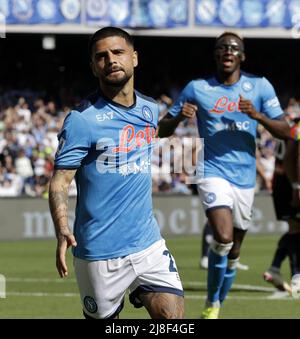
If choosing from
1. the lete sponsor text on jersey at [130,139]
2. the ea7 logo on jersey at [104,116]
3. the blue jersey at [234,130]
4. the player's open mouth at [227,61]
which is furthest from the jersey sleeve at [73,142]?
the player's open mouth at [227,61]

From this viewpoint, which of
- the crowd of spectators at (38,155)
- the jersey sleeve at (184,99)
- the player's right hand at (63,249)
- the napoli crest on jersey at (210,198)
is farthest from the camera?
the crowd of spectators at (38,155)

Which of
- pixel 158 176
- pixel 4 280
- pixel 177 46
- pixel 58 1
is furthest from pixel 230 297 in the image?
pixel 177 46

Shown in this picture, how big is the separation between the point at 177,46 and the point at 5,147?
11.9 metres

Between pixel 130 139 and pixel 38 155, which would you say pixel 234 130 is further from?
pixel 38 155

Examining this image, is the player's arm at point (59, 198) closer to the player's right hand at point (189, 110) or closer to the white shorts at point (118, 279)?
the white shorts at point (118, 279)

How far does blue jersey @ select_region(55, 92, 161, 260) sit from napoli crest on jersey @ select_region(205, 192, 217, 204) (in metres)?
3.41

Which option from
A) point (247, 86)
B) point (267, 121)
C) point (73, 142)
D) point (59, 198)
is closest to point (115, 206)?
point (59, 198)

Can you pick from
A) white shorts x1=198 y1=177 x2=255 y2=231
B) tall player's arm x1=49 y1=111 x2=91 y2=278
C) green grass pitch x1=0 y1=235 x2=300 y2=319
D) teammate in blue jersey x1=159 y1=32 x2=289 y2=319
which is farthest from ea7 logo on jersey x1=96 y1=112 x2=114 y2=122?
green grass pitch x1=0 y1=235 x2=300 y2=319

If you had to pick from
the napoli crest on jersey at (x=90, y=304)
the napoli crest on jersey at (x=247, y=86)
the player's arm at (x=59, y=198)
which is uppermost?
the napoli crest on jersey at (x=247, y=86)

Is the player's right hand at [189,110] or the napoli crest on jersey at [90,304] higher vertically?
the player's right hand at [189,110]

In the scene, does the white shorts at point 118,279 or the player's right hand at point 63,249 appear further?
the white shorts at point 118,279

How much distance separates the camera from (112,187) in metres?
6.41

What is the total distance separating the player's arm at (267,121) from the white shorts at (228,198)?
725 millimetres

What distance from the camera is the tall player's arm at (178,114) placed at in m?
9.53
